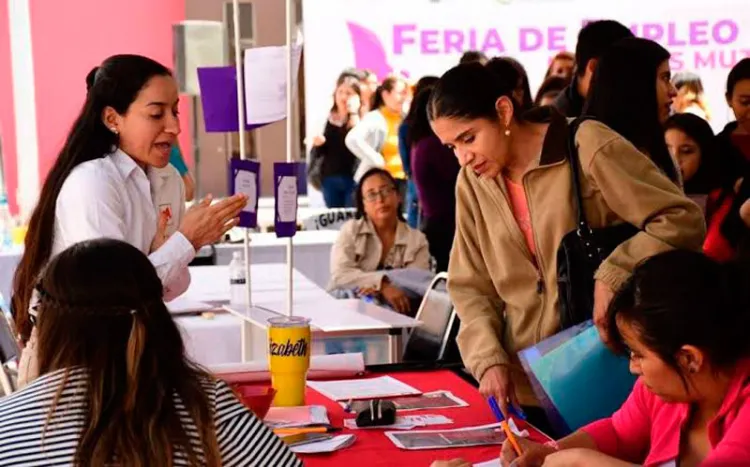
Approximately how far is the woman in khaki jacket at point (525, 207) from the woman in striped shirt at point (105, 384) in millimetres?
906

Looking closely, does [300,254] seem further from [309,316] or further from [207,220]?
[207,220]

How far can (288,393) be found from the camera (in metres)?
2.31

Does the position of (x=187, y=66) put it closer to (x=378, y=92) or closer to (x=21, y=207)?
(x=378, y=92)

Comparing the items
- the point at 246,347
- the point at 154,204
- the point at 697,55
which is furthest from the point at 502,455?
the point at 697,55

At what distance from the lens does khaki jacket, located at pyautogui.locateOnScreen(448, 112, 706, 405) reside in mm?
Answer: 2156

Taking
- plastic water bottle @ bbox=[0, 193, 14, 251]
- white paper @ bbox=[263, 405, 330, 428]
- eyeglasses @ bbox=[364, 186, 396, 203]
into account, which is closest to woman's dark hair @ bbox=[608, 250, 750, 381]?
white paper @ bbox=[263, 405, 330, 428]

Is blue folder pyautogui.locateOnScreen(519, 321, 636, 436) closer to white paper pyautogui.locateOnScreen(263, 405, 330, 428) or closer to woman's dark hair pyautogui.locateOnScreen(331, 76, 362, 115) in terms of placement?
white paper pyautogui.locateOnScreen(263, 405, 330, 428)

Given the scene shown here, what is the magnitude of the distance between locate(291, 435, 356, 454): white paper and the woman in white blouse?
0.62 m

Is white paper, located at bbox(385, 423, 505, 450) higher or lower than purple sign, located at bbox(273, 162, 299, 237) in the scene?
lower

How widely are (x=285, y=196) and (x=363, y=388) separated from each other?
2.96 feet

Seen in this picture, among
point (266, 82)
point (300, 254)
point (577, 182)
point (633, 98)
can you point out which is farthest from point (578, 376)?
point (300, 254)

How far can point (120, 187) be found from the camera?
2484 mm

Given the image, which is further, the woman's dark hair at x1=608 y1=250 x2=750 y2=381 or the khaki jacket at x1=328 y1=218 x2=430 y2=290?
the khaki jacket at x1=328 y1=218 x2=430 y2=290

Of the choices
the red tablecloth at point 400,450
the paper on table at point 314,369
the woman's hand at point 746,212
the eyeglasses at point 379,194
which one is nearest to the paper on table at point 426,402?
the red tablecloth at point 400,450
